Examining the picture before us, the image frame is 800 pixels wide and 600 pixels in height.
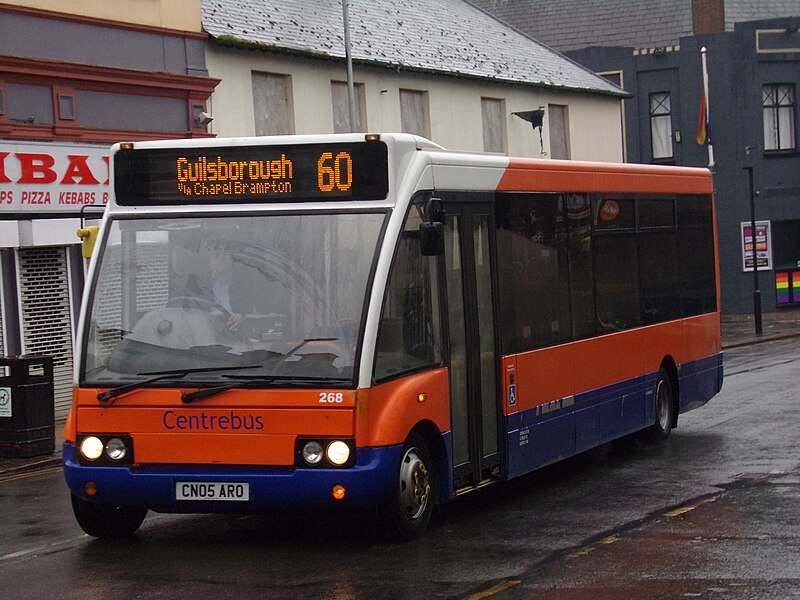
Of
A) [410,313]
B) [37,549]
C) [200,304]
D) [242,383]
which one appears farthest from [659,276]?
[37,549]

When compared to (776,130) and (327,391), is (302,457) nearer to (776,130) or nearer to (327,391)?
(327,391)

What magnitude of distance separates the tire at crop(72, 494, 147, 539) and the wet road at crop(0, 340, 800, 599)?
0.13m

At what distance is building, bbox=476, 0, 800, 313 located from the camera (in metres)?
48.7

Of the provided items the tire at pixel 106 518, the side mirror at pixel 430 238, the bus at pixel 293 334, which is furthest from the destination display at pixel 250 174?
the tire at pixel 106 518

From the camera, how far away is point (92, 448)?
376 inches

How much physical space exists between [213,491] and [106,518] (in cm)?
121

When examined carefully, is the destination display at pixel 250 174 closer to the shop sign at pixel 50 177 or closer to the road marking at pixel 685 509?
the road marking at pixel 685 509

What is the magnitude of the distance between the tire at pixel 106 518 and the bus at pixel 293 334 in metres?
0.01

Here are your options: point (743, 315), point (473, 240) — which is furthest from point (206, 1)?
point (743, 315)

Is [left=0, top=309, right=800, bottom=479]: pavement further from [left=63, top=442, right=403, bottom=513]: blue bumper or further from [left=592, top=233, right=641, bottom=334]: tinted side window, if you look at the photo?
[left=592, top=233, right=641, bottom=334]: tinted side window

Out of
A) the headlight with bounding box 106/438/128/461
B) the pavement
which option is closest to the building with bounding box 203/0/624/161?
the pavement

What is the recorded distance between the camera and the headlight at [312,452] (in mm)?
9102

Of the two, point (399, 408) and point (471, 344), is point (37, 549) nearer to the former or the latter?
point (399, 408)

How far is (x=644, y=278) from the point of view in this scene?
14.3 m
